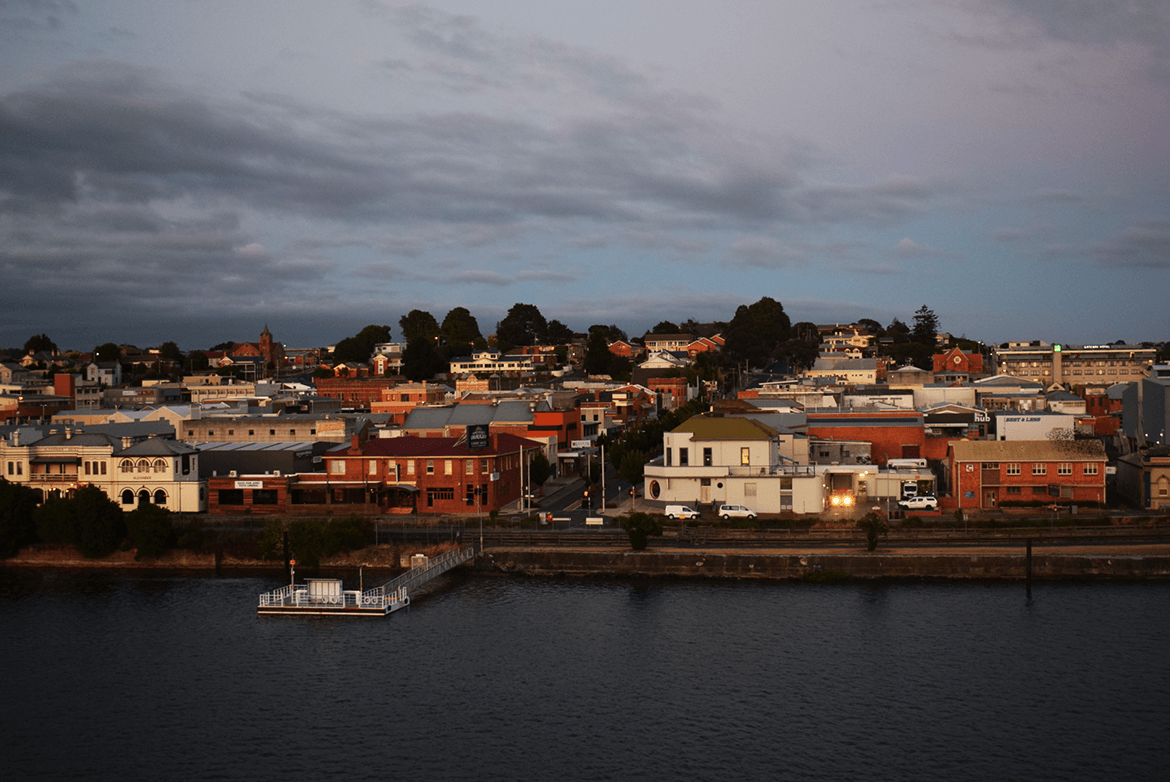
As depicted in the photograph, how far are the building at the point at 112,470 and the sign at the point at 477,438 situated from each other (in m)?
16.1

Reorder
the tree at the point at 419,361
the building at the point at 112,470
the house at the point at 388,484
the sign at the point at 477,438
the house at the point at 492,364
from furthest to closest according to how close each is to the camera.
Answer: the house at the point at 492,364
the tree at the point at 419,361
the building at the point at 112,470
the sign at the point at 477,438
the house at the point at 388,484

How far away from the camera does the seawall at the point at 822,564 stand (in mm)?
42406

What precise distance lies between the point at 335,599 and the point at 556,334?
5553 inches

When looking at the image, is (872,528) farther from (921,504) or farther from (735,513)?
(921,504)

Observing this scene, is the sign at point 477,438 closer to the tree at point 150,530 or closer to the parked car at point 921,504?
the tree at point 150,530

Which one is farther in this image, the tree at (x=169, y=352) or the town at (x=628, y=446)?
the tree at (x=169, y=352)

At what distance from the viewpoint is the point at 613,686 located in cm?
3198

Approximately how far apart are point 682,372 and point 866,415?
191 feet

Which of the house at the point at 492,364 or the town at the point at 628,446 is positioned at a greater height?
the house at the point at 492,364

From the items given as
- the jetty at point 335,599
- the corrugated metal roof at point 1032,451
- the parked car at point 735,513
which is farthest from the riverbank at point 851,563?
the corrugated metal roof at point 1032,451

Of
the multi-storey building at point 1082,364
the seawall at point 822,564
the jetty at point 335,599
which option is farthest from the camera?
the multi-storey building at point 1082,364

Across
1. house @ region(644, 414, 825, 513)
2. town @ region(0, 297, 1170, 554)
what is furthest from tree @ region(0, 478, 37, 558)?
house @ region(644, 414, 825, 513)

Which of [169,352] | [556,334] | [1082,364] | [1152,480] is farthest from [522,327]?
[1152,480]

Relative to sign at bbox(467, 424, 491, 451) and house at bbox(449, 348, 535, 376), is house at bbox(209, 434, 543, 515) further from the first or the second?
house at bbox(449, 348, 535, 376)
